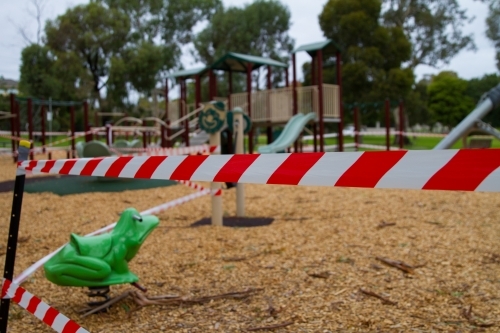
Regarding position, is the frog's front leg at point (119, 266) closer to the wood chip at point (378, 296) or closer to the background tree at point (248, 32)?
the wood chip at point (378, 296)

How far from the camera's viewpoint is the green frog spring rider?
2777mm

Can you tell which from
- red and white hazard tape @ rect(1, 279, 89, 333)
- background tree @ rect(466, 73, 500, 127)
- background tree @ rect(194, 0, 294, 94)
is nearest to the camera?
red and white hazard tape @ rect(1, 279, 89, 333)

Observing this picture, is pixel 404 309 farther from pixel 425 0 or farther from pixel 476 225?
pixel 425 0

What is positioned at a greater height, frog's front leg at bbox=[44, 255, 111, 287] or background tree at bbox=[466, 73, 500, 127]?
background tree at bbox=[466, 73, 500, 127]

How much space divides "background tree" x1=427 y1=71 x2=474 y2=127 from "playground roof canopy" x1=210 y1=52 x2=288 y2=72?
121ft

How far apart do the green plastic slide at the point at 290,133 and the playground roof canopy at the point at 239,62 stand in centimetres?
277

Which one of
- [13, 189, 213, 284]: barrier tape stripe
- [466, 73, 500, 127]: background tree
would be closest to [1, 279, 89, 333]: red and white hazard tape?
[13, 189, 213, 284]: barrier tape stripe

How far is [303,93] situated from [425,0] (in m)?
22.6

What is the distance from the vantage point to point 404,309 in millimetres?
2811

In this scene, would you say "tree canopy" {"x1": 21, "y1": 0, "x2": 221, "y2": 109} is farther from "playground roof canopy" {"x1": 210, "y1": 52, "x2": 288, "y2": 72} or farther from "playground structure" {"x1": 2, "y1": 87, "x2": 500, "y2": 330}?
"playground structure" {"x1": 2, "y1": 87, "x2": 500, "y2": 330}

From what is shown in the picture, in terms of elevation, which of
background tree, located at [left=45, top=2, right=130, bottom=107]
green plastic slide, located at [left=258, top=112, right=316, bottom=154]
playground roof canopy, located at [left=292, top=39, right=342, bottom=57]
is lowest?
green plastic slide, located at [left=258, top=112, right=316, bottom=154]

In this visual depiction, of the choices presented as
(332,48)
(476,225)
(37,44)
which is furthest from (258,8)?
(476,225)

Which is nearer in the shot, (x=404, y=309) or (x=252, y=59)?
(x=404, y=309)

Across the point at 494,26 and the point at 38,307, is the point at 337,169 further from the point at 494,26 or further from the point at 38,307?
the point at 494,26
